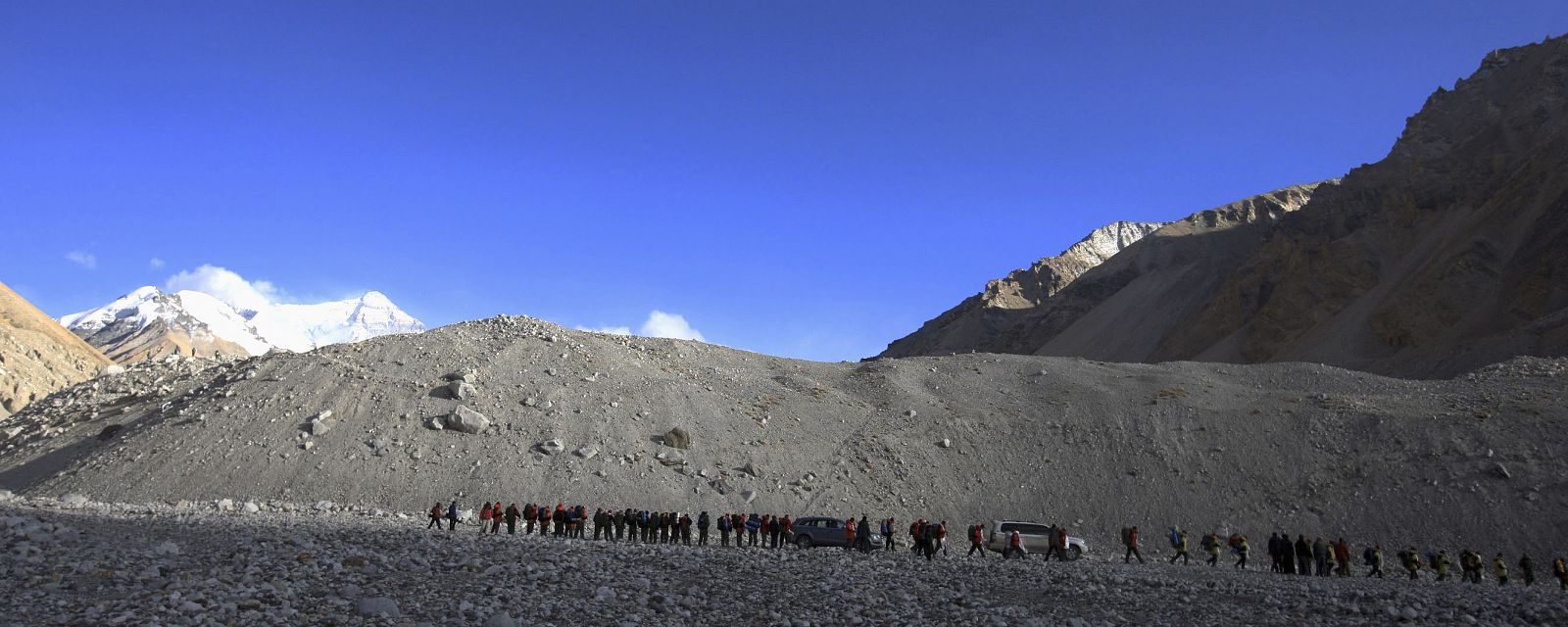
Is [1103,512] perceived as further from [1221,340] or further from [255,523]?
[1221,340]

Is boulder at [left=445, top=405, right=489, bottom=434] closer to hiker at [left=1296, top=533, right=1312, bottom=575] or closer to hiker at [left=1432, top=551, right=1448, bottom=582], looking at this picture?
hiker at [left=1296, top=533, right=1312, bottom=575]

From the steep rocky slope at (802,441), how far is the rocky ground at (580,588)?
1164cm

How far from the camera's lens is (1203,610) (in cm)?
1655

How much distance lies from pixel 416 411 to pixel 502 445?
14.0 ft

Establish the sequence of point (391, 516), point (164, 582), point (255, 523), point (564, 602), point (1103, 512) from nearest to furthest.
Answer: point (164, 582), point (564, 602), point (255, 523), point (391, 516), point (1103, 512)

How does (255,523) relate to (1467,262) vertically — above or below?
below

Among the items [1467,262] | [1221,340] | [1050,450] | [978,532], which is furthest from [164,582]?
[1221,340]

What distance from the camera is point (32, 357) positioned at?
91.1 m

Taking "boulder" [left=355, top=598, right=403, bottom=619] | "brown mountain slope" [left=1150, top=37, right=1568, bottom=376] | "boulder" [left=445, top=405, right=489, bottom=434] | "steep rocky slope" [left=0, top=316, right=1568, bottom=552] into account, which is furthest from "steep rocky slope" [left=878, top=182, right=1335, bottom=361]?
"boulder" [left=355, top=598, right=403, bottom=619]

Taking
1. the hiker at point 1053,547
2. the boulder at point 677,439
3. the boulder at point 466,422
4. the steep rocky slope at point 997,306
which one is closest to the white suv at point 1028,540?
the hiker at point 1053,547

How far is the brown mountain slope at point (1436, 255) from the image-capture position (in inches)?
2581

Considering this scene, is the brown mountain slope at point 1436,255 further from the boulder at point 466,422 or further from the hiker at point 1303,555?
the boulder at point 466,422

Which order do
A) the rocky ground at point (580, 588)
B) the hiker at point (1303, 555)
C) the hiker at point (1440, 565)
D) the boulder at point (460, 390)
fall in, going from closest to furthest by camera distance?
the rocky ground at point (580, 588), the hiker at point (1440, 565), the hiker at point (1303, 555), the boulder at point (460, 390)

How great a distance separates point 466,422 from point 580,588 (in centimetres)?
2315
